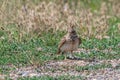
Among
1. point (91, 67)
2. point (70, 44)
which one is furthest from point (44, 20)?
point (91, 67)

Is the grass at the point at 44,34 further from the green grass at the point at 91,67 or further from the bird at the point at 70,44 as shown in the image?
the bird at the point at 70,44

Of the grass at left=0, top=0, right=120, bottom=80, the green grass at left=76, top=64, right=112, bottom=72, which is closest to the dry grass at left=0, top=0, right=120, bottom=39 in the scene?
the grass at left=0, top=0, right=120, bottom=80

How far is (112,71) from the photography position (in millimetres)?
11008

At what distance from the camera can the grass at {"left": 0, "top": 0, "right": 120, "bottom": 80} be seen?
40.4ft

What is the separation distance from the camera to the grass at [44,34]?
12.3 m

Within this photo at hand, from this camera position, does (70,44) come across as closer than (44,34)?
Yes

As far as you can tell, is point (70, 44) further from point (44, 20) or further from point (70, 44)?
point (44, 20)

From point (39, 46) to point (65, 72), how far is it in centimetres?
236

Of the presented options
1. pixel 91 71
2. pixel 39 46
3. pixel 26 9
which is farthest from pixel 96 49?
pixel 26 9

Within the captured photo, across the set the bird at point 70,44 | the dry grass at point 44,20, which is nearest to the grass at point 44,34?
the dry grass at point 44,20

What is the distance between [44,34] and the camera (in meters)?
14.4

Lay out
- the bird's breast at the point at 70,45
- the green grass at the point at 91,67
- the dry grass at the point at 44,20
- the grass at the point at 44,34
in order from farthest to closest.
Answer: the dry grass at the point at 44,20, the grass at the point at 44,34, the bird's breast at the point at 70,45, the green grass at the point at 91,67

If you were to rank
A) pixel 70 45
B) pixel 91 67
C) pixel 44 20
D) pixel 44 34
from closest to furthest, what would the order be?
pixel 91 67 < pixel 70 45 < pixel 44 34 < pixel 44 20

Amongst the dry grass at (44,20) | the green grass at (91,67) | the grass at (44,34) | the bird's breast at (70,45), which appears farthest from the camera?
the dry grass at (44,20)
